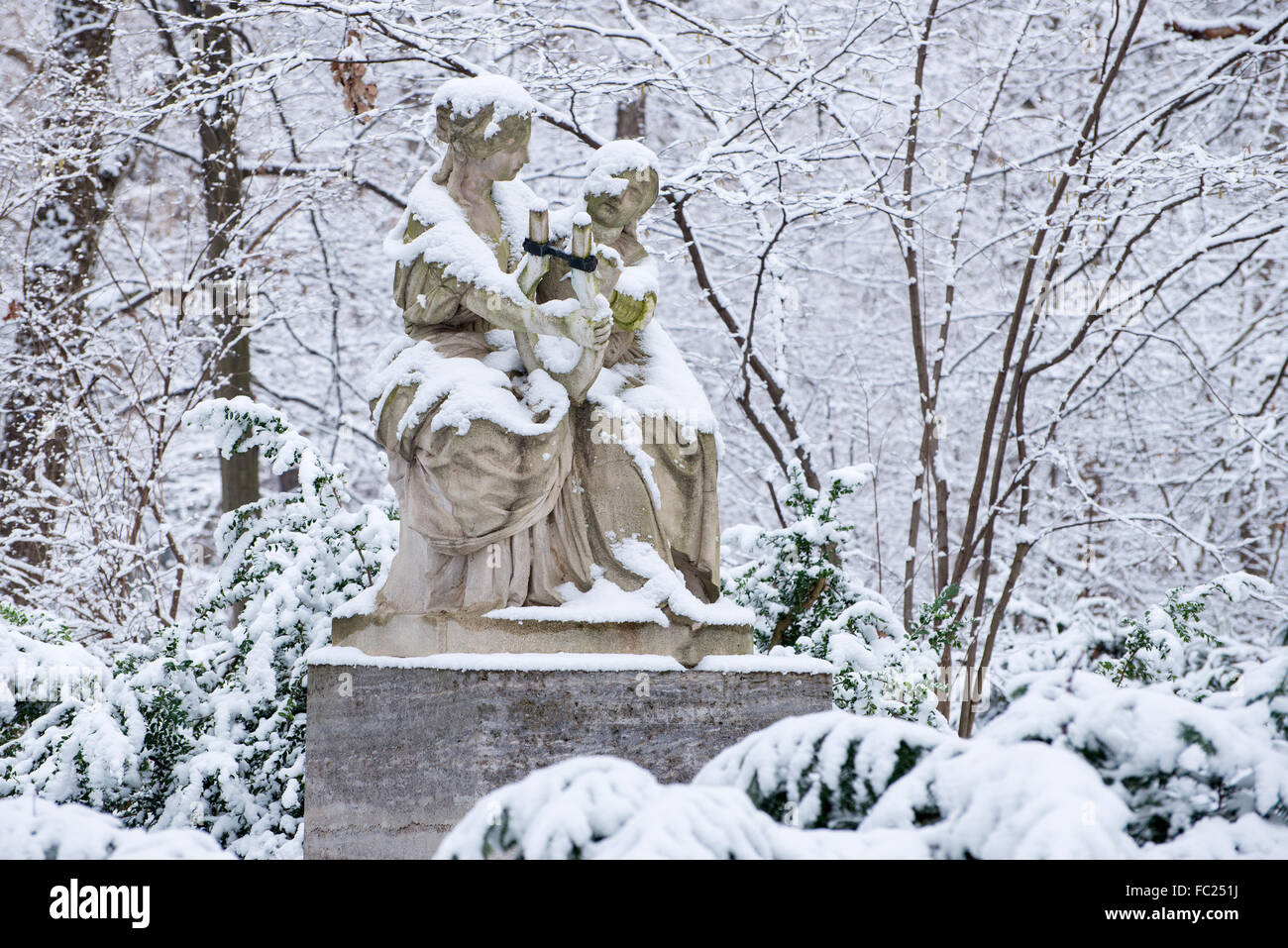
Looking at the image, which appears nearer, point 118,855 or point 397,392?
point 118,855

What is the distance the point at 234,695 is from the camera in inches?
217

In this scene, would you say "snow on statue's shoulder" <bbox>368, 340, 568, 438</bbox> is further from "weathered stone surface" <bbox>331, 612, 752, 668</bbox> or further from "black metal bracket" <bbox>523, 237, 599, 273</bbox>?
"weathered stone surface" <bbox>331, 612, 752, 668</bbox>

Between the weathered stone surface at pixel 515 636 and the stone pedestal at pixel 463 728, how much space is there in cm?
7

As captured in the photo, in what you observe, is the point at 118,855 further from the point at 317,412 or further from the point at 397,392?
the point at 317,412

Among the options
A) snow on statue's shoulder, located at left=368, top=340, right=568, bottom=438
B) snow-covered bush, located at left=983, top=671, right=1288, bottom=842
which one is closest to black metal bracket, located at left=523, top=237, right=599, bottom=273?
snow on statue's shoulder, located at left=368, top=340, right=568, bottom=438

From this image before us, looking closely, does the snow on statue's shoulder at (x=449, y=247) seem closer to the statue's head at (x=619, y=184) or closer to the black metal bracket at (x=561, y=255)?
the black metal bracket at (x=561, y=255)

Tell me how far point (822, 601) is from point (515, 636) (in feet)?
8.50

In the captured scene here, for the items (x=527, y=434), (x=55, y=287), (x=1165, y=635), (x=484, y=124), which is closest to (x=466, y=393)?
(x=527, y=434)

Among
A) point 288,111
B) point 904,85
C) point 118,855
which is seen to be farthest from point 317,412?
point 118,855

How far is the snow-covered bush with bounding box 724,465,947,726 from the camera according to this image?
568cm

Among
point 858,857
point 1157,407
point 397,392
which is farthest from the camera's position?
point 1157,407
